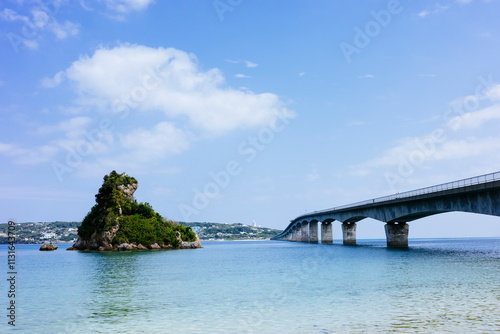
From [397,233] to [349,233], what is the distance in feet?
117

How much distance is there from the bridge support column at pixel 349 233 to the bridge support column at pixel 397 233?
104 ft

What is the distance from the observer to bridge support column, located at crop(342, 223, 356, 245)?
12162cm

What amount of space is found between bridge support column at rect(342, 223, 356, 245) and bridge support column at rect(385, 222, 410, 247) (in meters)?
31.7

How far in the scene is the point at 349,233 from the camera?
123m

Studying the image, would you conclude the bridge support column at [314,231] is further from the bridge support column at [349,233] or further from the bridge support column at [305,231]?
the bridge support column at [349,233]

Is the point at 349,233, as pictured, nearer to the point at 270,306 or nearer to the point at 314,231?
the point at 314,231

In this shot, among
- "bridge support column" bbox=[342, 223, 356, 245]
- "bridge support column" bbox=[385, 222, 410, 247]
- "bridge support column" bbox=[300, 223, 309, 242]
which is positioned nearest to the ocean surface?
"bridge support column" bbox=[385, 222, 410, 247]

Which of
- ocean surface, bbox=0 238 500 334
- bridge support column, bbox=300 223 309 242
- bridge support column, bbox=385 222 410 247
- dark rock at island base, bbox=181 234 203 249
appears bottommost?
ocean surface, bbox=0 238 500 334

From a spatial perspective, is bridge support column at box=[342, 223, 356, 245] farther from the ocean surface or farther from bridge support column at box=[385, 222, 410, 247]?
the ocean surface

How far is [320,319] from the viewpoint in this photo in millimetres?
16969

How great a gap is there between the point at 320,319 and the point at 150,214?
4162 inches

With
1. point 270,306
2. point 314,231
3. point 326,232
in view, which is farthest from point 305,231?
point 270,306

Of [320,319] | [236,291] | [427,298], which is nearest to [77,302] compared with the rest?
[236,291]

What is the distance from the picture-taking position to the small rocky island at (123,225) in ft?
345
